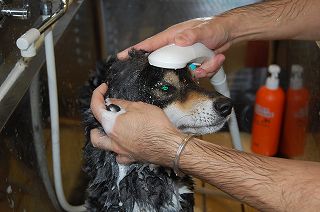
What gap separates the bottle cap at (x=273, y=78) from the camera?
5.78 ft

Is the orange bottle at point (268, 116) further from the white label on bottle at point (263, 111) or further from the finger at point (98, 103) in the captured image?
the finger at point (98, 103)

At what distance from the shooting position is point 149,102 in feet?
3.41

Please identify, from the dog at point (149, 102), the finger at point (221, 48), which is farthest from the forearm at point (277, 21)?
the dog at point (149, 102)

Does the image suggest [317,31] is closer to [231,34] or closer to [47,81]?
[231,34]

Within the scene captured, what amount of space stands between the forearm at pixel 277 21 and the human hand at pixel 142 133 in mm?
456

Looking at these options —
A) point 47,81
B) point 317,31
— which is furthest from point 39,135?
point 317,31

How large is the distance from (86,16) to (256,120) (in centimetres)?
81

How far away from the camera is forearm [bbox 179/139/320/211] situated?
81 cm

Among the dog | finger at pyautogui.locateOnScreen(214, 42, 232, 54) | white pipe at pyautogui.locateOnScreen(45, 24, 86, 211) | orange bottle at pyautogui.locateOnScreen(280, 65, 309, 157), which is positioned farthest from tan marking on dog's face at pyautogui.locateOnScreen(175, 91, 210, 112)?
orange bottle at pyautogui.locateOnScreen(280, 65, 309, 157)

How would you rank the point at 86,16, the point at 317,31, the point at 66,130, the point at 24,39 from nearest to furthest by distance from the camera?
the point at 24,39 → the point at 317,31 → the point at 66,130 → the point at 86,16

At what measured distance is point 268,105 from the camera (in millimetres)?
1836

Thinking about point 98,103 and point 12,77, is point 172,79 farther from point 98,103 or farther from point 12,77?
point 12,77

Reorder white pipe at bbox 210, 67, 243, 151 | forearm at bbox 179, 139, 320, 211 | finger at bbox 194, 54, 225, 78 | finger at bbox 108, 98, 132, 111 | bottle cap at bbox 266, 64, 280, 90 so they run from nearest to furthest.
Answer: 1. forearm at bbox 179, 139, 320, 211
2. finger at bbox 108, 98, 132, 111
3. finger at bbox 194, 54, 225, 78
4. white pipe at bbox 210, 67, 243, 151
5. bottle cap at bbox 266, 64, 280, 90

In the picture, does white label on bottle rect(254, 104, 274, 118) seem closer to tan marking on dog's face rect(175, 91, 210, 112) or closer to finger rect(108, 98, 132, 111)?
tan marking on dog's face rect(175, 91, 210, 112)
